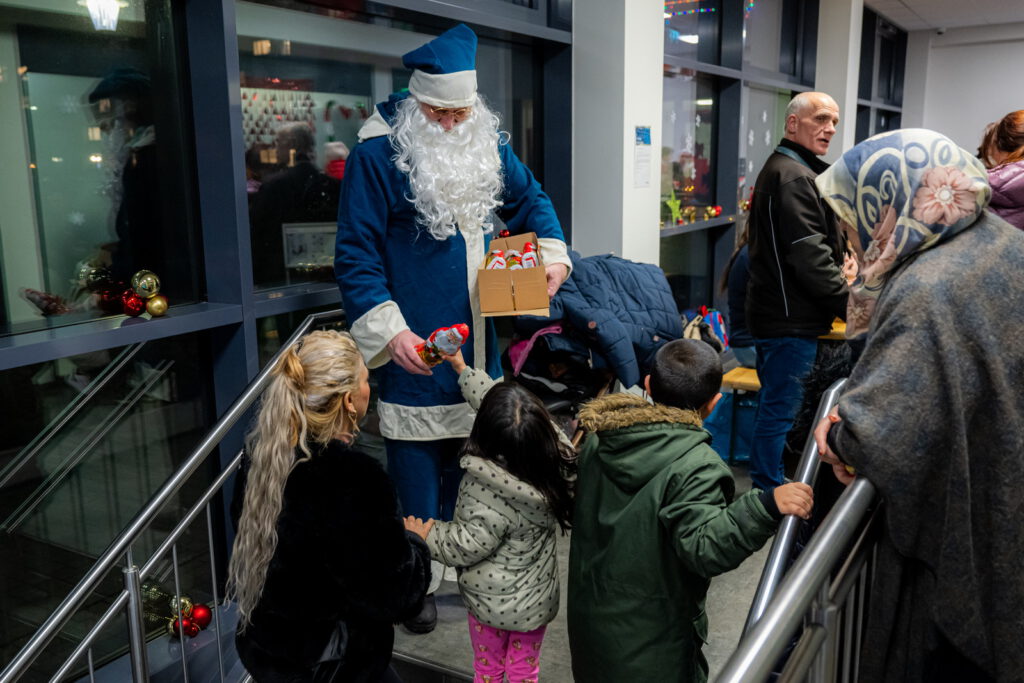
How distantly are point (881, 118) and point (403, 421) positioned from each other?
37.2 ft

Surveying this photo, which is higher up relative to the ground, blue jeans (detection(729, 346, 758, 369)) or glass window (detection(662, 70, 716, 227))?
glass window (detection(662, 70, 716, 227))

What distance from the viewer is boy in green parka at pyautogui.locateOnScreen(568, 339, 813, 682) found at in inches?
70.7

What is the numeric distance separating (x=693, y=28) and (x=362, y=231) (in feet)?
14.3

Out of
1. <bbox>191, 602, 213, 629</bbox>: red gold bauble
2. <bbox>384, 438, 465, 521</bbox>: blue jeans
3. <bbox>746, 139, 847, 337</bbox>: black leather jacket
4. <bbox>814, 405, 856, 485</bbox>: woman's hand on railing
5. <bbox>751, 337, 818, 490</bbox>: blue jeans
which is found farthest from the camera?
<bbox>751, 337, 818, 490</bbox>: blue jeans

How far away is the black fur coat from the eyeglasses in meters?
1.17

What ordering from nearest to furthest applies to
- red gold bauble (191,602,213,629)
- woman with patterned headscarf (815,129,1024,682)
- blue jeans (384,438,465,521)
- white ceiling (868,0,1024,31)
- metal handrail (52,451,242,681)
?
woman with patterned headscarf (815,129,1024,682)
metal handrail (52,451,242,681)
blue jeans (384,438,465,521)
red gold bauble (191,602,213,629)
white ceiling (868,0,1024,31)

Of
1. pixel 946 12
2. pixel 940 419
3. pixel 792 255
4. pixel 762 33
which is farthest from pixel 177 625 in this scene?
pixel 946 12

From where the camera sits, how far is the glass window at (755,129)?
6.84m

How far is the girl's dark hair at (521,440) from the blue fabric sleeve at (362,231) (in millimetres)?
601

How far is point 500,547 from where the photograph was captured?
2.17 meters

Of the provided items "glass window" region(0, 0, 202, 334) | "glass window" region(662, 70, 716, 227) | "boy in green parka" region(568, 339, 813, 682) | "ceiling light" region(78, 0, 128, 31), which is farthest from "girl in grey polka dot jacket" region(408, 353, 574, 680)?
"glass window" region(662, 70, 716, 227)

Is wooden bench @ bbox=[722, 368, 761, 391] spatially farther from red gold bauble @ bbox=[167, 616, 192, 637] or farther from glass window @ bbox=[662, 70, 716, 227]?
red gold bauble @ bbox=[167, 616, 192, 637]

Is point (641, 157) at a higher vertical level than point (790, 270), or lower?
higher

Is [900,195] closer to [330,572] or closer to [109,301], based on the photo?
[330,572]
